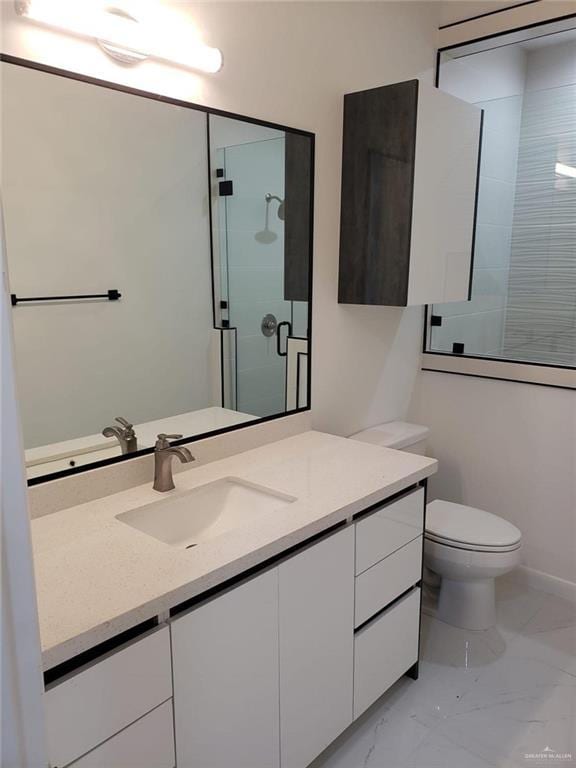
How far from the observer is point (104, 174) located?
1.57 metres

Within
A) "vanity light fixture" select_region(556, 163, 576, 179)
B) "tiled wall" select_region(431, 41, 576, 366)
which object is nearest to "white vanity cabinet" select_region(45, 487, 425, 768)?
"tiled wall" select_region(431, 41, 576, 366)

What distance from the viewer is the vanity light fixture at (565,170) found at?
8.53 feet

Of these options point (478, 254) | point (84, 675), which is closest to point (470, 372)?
point (478, 254)

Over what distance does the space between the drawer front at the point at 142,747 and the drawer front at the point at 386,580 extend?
0.68 meters

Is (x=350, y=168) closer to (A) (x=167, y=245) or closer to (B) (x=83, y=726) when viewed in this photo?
(A) (x=167, y=245)

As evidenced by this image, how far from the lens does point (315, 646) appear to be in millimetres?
1579

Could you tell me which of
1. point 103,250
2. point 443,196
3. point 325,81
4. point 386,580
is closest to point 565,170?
point 443,196

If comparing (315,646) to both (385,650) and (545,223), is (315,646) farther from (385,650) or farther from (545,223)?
(545,223)

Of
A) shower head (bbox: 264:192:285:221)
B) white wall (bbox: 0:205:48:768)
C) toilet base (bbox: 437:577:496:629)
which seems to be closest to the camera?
white wall (bbox: 0:205:48:768)

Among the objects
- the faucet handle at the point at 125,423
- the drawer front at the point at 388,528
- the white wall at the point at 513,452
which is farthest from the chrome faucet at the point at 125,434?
the white wall at the point at 513,452

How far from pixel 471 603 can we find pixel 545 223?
174 cm

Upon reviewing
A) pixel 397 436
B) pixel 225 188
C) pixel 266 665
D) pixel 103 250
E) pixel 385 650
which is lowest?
pixel 385 650

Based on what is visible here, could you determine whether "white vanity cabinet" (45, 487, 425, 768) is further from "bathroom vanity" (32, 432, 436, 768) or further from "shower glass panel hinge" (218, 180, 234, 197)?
"shower glass panel hinge" (218, 180, 234, 197)

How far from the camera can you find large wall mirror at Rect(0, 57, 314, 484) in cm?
145
